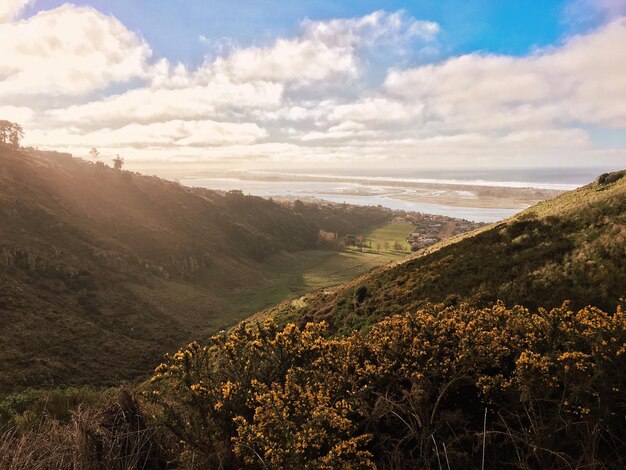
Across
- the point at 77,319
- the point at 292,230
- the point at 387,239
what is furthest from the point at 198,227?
the point at 387,239

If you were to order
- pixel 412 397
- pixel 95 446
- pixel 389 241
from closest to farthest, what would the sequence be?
pixel 95 446 < pixel 412 397 < pixel 389 241

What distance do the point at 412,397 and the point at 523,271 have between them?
16.4m

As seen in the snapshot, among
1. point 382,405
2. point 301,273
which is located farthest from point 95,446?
point 301,273

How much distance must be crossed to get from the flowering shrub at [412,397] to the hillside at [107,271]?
28.9 m

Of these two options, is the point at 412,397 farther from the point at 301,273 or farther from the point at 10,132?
the point at 10,132

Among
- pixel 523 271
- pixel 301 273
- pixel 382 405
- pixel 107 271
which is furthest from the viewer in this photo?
pixel 301 273

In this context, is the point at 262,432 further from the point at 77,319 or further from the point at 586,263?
the point at 77,319

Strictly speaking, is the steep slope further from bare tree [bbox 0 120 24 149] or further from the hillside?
bare tree [bbox 0 120 24 149]

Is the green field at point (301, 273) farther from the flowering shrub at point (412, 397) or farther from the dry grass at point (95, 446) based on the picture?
the flowering shrub at point (412, 397)

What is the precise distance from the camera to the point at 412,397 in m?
7.04

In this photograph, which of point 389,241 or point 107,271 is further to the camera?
point 389,241

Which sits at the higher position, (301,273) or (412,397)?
(412,397)

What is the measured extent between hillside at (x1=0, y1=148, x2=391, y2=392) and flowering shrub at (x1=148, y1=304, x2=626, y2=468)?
94.9 ft

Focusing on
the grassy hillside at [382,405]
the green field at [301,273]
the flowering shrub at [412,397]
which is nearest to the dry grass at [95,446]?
the grassy hillside at [382,405]
